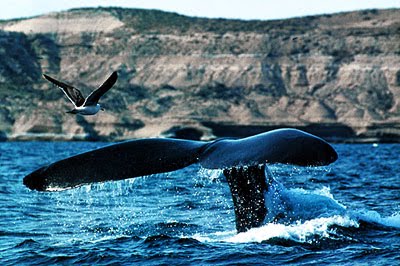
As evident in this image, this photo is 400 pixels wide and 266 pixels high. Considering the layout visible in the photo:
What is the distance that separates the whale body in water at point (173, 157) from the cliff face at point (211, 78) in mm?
77264

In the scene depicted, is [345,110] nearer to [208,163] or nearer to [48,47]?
[48,47]

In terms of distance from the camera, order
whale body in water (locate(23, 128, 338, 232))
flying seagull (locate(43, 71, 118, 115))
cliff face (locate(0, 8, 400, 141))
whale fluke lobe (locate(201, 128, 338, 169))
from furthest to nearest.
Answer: cliff face (locate(0, 8, 400, 141)) → flying seagull (locate(43, 71, 118, 115)) → whale body in water (locate(23, 128, 338, 232)) → whale fluke lobe (locate(201, 128, 338, 169))

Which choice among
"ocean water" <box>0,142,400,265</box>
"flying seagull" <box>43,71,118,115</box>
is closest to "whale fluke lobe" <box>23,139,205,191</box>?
"ocean water" <box>0,142,400,265</box>

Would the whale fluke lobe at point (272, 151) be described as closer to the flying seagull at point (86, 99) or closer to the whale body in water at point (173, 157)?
the whale body in water at point (173, 157)

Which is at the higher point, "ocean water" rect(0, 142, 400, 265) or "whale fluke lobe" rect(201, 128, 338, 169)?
"whale fluke lobe" rect(201, 128, 338, 169)

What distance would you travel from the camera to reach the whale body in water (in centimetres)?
625

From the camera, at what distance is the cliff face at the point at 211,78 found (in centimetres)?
8794

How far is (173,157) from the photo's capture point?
7.16 metres

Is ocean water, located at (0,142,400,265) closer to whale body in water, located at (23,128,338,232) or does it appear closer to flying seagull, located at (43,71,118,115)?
whale body in water, located at (23,128,338,232)

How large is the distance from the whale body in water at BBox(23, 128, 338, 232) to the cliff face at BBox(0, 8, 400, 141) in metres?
77.3

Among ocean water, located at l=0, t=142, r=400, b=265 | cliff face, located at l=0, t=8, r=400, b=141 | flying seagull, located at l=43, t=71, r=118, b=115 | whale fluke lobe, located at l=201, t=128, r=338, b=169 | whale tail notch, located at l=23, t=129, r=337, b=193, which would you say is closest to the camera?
whale fluke lobe, located at l=201, t=128, r=338, b=169

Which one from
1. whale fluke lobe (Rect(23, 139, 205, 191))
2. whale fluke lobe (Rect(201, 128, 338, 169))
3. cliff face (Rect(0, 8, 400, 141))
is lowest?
cliff face (Rect(0, 8, 400, 141))

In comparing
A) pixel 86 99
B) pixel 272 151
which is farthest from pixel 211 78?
pixel 272 151

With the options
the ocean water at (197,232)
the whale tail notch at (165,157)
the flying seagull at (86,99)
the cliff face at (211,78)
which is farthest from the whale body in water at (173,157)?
the cliff face at (211,78)
